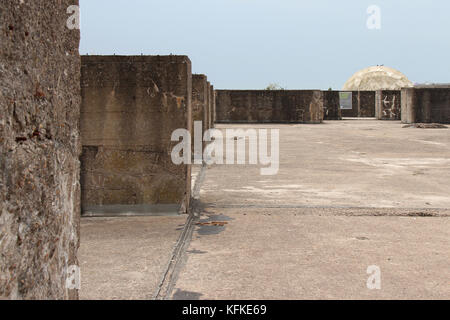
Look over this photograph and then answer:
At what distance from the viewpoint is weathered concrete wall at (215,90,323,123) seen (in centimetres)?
2380

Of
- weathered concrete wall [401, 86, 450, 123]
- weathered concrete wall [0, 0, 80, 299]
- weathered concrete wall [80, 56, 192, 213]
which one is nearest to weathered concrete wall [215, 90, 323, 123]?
weathered concrete wall [401, 86, 450, 123]

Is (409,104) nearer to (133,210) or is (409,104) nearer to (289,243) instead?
(133,210)

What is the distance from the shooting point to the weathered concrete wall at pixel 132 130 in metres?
4.51

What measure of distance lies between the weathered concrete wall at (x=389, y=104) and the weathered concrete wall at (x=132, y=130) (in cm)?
2602

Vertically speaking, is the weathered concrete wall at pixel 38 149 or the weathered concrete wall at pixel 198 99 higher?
the weathered concrete wall at pixel 198 99

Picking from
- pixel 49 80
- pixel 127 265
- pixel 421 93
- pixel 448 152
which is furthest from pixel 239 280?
pixel 421 93

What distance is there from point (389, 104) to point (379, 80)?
22741mm

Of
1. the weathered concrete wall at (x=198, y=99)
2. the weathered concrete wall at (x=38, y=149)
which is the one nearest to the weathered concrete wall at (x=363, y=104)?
the weathered concrete wall at (x=198, y=99)

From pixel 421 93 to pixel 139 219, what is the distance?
Answer: 20.3 meters

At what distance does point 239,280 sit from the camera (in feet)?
9.01

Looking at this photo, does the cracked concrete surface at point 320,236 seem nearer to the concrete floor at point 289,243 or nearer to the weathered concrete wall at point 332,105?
the concrete floor at point 289,243

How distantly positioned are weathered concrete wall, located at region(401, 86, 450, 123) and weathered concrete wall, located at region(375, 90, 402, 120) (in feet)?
20.4

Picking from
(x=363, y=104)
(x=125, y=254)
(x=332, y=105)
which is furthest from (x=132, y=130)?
(x=363, y=104)

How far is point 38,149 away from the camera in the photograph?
1514 mm
